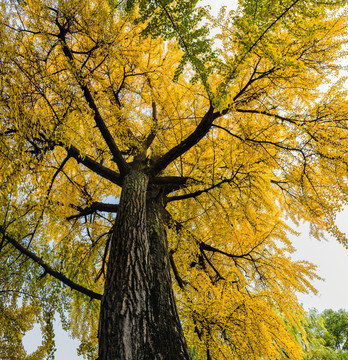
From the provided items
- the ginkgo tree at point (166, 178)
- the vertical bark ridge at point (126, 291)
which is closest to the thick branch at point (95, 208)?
the ginkgo tree at point (166, 178)

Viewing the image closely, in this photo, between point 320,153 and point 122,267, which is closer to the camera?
point 122,267

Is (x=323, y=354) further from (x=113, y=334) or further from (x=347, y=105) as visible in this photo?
(x=113, y=334)

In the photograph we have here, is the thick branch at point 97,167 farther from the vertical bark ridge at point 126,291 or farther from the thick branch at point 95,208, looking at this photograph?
the vertical bark ridge at point 126,291

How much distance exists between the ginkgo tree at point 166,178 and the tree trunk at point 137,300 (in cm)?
1

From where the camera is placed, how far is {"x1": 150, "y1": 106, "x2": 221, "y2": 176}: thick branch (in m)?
2.75

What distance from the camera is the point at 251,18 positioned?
4.39 ft

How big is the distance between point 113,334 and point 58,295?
139 cm

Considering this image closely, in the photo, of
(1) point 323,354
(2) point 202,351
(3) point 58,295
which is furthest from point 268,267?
(1) point 323,354

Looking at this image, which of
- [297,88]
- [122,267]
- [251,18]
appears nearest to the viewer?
[251,18]

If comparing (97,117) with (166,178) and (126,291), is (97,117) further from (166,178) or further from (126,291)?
(126,291)

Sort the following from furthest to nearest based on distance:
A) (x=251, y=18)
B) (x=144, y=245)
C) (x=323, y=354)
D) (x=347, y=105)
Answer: (x=323, y=354) < (x=347, y=105) < (x=144, y=245) < (x=251, y=18)

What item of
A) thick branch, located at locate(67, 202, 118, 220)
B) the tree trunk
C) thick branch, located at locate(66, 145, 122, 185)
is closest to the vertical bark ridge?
the tree trunk

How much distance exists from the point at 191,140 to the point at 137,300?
2.02 metres

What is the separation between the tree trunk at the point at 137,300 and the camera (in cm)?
149
